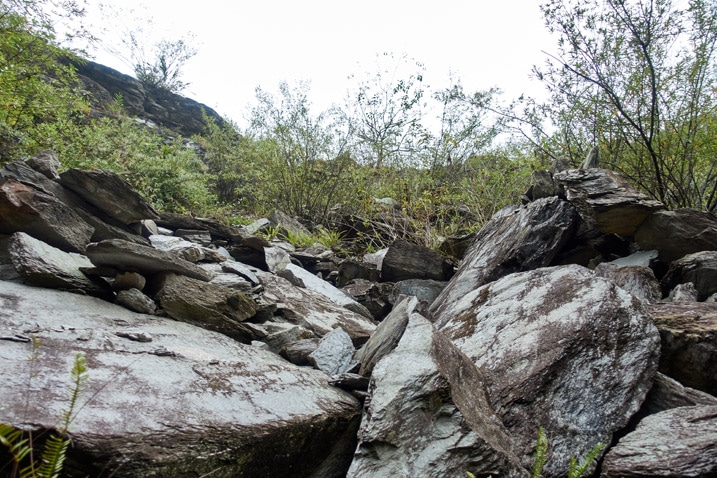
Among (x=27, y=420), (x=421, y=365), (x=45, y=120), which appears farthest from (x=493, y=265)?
(x=45, y=120)

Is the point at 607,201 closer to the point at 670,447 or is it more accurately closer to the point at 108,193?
the point at 670,447

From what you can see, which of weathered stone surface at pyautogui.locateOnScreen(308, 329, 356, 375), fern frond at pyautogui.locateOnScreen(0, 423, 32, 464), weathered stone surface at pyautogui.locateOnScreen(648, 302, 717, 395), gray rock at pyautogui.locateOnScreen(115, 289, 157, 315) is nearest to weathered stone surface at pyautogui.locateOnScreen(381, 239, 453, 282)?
weathered stone surface at pyautogui.locateOnScreen(308, 329, 356, 375)

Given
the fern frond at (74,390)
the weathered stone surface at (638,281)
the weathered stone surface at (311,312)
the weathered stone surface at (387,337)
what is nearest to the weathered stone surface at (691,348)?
the weathered stone surface at (638,281)

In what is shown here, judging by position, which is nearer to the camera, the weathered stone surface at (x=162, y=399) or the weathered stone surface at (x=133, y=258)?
the weathered stone surface at (x=162, y=399)

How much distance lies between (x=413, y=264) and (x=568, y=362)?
9.61 ft

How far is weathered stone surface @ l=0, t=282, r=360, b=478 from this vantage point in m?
1.39

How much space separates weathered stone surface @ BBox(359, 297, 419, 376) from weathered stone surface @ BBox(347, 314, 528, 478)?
1.28 ft

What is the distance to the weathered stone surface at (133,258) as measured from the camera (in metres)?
2.58

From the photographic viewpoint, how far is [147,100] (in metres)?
20.2

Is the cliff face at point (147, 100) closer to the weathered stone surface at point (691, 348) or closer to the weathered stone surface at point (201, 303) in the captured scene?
the weathered stone surface at point (201, 303)

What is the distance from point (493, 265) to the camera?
3.63 m

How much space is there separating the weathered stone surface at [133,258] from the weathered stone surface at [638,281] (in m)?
2.75

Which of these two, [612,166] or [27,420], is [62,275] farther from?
[612,166]

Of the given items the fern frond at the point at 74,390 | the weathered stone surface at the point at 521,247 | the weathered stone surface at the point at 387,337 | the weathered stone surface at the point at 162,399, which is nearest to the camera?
the fern frond at the point at 74,390
